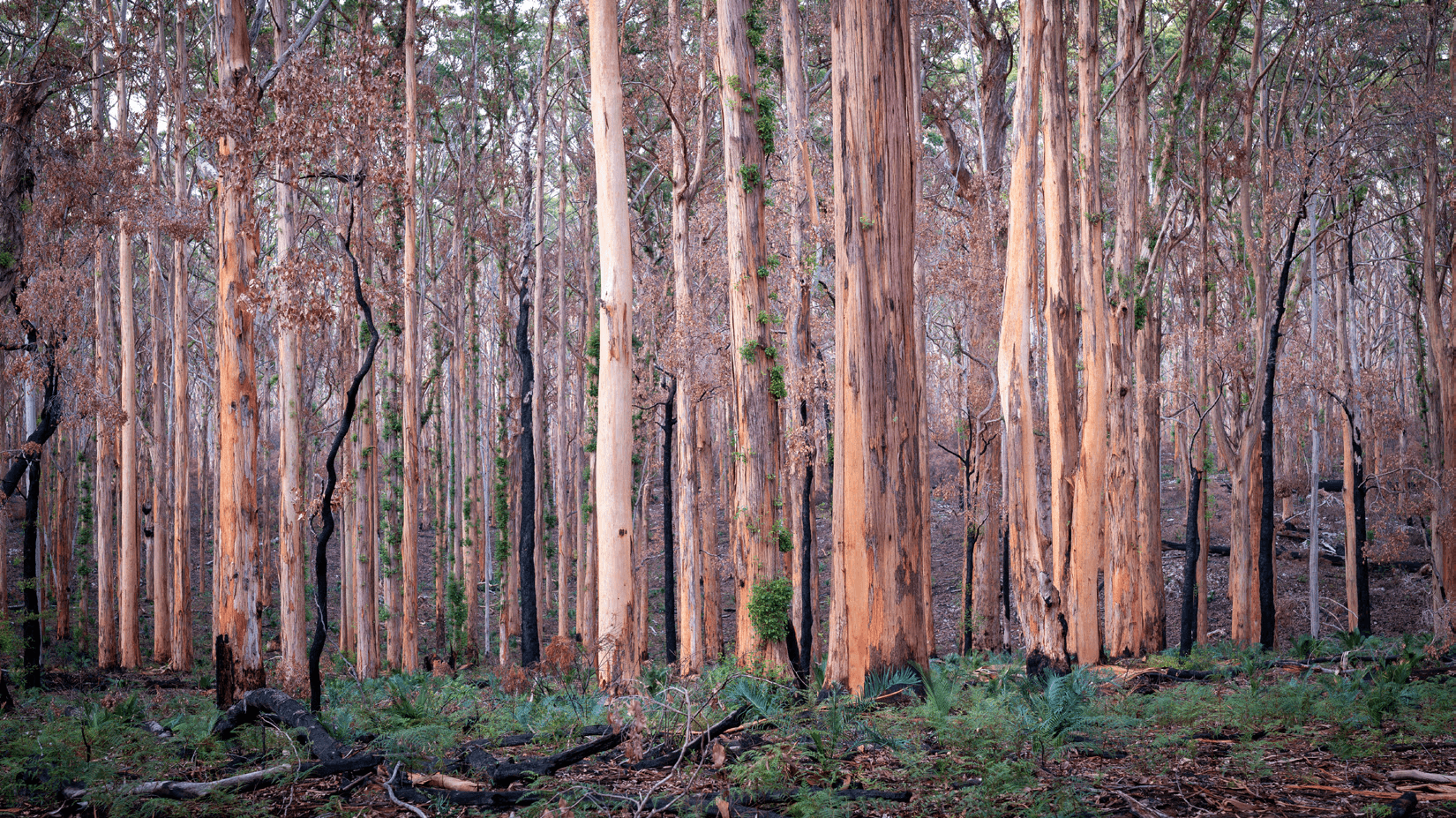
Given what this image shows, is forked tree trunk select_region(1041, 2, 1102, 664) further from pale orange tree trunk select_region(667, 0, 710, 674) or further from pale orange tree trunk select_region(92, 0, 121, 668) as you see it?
pale orange tree trunk select_region(92, 0, 121, 668)

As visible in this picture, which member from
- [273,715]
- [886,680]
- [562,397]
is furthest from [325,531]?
[562,397]

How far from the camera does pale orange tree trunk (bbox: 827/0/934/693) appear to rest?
6273mm

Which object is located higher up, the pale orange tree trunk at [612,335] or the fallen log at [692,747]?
the pale orange tree trunk at [612,335]

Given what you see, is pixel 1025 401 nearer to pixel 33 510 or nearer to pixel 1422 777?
pixel 1422 777

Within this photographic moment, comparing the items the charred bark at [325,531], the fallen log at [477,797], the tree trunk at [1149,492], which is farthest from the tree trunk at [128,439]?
the tree trunk at [1149,492]

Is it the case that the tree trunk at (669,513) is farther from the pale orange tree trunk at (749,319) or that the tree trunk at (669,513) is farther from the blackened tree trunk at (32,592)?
the blackened tree trunk at (32,592)

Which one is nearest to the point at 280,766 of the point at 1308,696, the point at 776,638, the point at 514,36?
the point at 1308,696

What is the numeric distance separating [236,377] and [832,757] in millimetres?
7059

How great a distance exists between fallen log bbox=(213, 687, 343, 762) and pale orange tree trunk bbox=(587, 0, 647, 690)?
3.42 meters

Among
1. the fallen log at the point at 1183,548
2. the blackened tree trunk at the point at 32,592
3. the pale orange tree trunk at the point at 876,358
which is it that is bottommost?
the fallen log at the point at 1183,548

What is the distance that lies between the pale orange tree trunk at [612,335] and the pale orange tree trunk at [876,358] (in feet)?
9.80

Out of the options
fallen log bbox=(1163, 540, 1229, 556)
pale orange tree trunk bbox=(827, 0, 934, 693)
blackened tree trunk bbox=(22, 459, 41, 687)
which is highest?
pale orange tree trunk bbox=(827, 0, 934, 693)

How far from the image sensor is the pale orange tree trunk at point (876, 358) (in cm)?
627

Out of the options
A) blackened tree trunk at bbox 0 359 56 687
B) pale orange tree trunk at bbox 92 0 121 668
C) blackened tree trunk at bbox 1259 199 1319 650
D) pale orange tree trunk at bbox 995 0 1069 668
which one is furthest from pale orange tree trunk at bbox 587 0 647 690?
pale orange tree trunk at bbox 92 0 121 668
